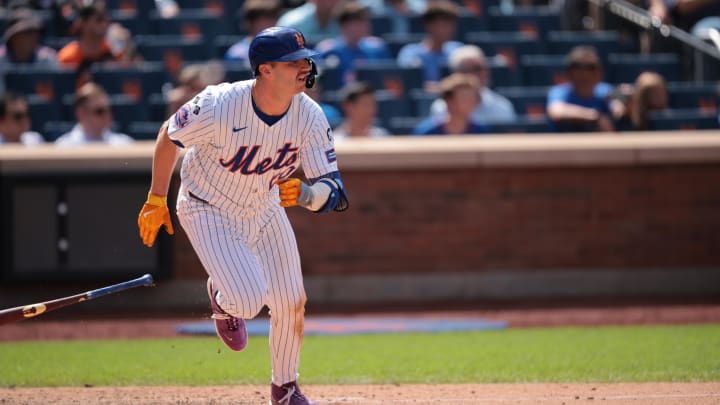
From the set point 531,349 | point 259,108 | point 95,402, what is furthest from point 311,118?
point 531,349

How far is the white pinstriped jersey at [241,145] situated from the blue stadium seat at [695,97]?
24.2 ft

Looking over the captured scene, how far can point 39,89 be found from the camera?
11914 millimetres

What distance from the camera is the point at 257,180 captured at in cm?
545

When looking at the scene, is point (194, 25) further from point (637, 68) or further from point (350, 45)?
point (637, 68)

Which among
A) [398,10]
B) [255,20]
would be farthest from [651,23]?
[255,20]

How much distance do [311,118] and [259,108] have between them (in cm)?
26

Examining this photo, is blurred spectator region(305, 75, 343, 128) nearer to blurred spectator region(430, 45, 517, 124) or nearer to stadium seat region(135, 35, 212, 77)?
blurred spectator region(430, 45, 517, 124)

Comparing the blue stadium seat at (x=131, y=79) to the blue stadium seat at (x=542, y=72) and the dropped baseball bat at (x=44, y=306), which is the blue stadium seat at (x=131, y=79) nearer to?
the blue stadium seat at (x=542, y=72)

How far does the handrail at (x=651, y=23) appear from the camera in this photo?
40.9 feet

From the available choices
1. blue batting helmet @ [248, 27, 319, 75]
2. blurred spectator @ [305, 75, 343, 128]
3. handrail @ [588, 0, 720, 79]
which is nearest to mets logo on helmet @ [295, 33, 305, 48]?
blue batting helmet @ [248, 27, 319, 75]

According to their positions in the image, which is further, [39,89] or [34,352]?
[39,89]

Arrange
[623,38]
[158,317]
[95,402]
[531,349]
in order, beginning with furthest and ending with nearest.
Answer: [623,38], [158,317], [531,349], [95,402]

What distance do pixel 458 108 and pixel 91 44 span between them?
3.94 meters

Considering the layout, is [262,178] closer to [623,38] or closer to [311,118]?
[311,118]
